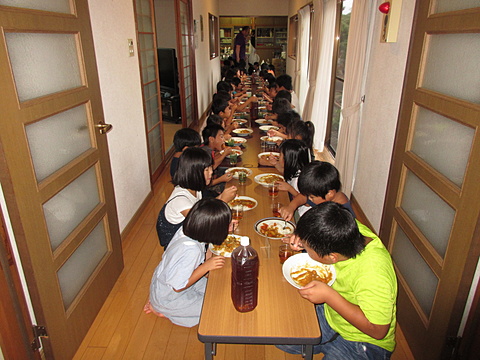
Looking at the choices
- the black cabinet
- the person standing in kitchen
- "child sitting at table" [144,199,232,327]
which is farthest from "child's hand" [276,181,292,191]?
the person standing in kitchen

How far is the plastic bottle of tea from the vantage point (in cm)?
140

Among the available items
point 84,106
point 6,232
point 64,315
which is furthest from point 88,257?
point 84,106

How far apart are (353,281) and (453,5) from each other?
1538mm

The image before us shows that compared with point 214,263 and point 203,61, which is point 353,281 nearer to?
point 214,263

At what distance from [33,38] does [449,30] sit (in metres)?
2.12

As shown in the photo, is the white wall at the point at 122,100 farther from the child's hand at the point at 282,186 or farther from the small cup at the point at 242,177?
the child's hand at the point at 282,186

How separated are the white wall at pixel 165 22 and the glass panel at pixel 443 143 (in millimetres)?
6044

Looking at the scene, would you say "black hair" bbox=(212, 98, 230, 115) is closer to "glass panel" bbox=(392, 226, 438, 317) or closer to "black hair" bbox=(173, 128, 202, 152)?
"black hair" bbox=(173, 128, 202, 152)

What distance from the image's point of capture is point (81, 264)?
2.15 m

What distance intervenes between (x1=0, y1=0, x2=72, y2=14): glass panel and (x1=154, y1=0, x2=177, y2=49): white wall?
17.6 feet

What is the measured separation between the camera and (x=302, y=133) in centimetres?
321

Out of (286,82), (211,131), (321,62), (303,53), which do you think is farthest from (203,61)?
(211,131)

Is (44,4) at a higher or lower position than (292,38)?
lower

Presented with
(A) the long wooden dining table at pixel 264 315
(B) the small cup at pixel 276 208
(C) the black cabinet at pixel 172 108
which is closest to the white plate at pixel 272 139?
(B) the small cup at pixel 276 208
